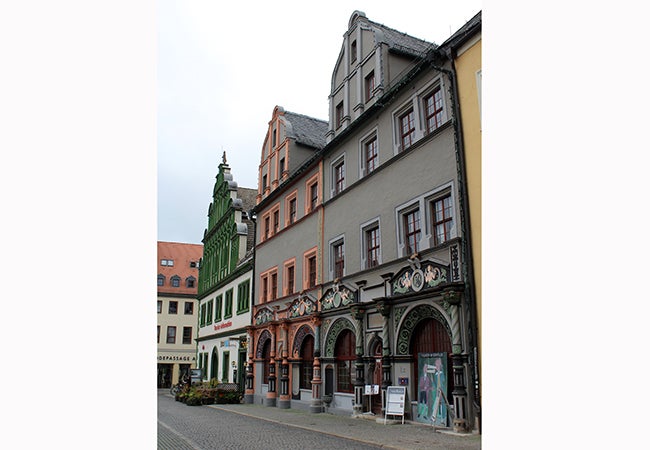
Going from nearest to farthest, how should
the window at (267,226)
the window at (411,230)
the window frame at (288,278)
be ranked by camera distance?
the window at (411,230), the window frame at (288,278), the window at (267,226)

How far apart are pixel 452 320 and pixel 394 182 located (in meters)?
5.28

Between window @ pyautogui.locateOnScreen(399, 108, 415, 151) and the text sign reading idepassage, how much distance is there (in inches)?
279

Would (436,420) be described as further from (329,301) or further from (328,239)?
(328,239)

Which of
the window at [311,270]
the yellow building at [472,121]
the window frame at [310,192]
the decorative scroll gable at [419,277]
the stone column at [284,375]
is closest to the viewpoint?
the yellow building at [472,121]

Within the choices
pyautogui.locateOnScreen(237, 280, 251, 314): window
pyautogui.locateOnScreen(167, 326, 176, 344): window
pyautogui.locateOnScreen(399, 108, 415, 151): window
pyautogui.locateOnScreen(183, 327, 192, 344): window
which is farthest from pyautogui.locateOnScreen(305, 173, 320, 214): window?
pyautogui.locateOnScreen(183, 327, 192, 344): window

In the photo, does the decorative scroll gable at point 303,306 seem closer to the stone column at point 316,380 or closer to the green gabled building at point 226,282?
the stone column at point 316,380

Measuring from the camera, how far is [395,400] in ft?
49.6

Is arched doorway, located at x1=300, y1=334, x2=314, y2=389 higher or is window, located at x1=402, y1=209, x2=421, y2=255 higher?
window, located at x1=402, y1=209, x2=421, y2=255

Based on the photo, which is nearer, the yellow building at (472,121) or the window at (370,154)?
the yellow building at (472,121)

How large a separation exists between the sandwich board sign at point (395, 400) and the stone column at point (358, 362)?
2.27m

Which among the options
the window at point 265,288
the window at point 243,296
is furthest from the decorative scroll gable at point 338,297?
the window at point 243,296

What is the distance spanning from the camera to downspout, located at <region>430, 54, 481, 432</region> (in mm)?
12969

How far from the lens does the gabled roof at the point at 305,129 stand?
27.7m

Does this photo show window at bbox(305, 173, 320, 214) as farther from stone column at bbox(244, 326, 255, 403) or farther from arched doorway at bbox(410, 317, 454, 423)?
arched doorway at bbox(410, 317, 454, 423)
